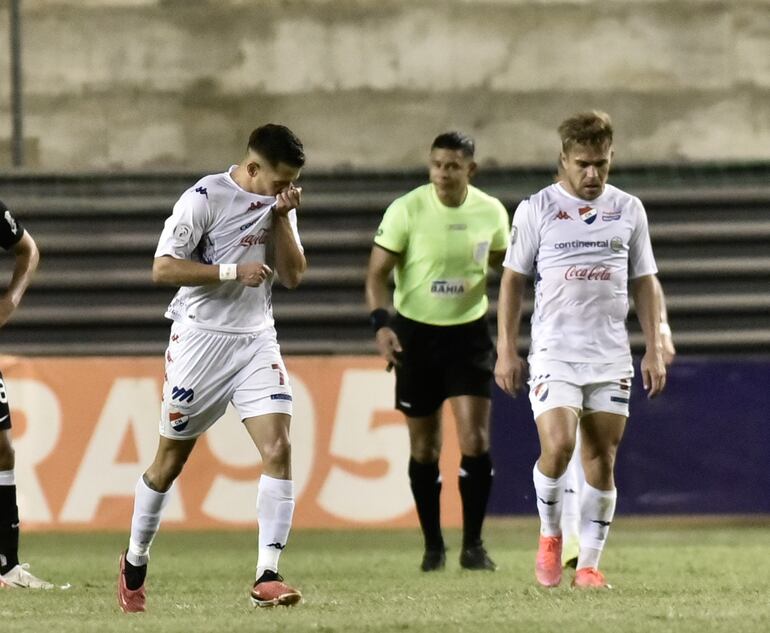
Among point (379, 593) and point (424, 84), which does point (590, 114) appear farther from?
point (424, 84)

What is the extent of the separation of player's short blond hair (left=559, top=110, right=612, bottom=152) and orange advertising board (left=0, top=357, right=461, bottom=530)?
400 cm

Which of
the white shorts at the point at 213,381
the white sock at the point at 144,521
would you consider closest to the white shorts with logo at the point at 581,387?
the white shorts at the point at 213,381

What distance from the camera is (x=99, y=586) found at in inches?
289

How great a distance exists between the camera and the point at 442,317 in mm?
8234

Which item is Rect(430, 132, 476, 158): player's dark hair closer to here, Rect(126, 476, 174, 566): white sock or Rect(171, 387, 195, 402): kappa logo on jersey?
Rect(171, 387, 195, 402): kappa logo on jersey

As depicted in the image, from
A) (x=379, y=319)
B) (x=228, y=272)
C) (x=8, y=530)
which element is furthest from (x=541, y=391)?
(x=8, y=530)

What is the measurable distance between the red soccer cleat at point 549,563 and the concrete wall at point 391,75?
574cm

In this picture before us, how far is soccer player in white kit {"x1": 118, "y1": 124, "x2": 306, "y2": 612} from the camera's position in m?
6.10

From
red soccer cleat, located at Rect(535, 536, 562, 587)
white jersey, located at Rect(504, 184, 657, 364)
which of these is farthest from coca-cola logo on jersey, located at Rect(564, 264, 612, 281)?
red soccer cleat, located at Rect(535, 536, 562, 587)

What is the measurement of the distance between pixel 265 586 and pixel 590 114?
221cm

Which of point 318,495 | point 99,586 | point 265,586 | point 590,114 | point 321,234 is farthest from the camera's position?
point 321,234

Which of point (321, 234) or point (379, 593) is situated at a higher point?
point (321, 234)

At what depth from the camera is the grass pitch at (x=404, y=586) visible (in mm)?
5539

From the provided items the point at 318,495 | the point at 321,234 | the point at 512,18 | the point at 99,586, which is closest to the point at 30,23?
the point at 321,234
